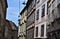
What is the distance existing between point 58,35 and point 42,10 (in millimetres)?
9659

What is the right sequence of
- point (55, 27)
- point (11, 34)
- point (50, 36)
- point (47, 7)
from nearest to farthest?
point (55, 27) → point (50, 36) → point (47, 7) → point (11, 34)

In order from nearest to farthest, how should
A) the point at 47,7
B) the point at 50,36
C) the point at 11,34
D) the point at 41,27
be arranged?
the point at 50,36, the point at 47,7, the point at 41,27, the point at 11,34

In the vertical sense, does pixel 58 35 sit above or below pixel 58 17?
below

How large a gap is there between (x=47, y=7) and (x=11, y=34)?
53.7 metres

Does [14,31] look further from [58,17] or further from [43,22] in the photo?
[58,17]

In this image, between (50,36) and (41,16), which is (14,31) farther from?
(50,36)

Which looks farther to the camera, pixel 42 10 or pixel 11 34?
pixel 11 34

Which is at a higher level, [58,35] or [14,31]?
[14,31]

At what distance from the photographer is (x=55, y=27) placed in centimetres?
2103

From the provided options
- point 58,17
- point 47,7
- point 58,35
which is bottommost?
point 58,35

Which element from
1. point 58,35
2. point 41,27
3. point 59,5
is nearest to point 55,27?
point 58,35

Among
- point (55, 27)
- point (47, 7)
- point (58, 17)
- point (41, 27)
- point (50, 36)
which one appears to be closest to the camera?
point (58, 17)

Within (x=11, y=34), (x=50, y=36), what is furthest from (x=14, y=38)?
(x=50, y=36)

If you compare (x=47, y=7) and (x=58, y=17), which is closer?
(x=58, y=17)
